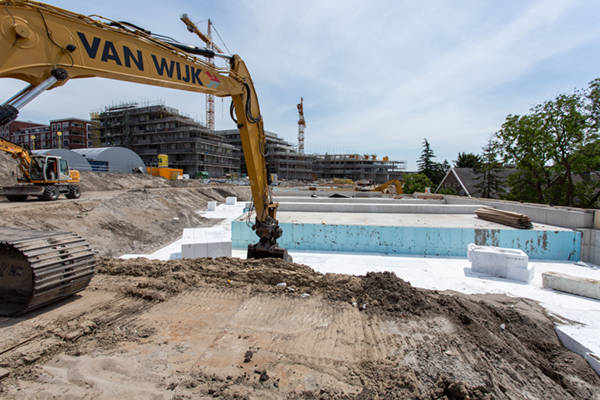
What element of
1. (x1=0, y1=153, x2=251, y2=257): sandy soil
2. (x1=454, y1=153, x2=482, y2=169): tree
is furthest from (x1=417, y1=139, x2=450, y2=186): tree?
(x1=0, y1=153, x2=251, y2=257): sandy soil

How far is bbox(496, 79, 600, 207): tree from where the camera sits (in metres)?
17.2

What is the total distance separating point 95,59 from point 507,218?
45.0 feet

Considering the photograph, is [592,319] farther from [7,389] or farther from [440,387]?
[7,389]

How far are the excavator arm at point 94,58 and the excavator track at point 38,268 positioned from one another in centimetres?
176

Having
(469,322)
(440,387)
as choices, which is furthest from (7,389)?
(469,322)

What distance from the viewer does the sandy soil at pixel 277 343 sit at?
2922 mm

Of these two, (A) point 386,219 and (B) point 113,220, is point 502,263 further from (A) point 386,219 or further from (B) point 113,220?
(B) point 113,220

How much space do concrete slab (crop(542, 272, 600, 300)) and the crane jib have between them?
9176 mm

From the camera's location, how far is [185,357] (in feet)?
10.9

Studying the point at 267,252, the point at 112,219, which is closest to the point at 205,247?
the point at 267,252

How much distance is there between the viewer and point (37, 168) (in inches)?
552

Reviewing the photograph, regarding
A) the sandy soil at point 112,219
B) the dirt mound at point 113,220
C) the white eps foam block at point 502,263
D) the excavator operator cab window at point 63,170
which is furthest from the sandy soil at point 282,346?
the excavator operator cab window at point 63,170

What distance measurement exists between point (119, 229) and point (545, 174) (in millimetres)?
27068

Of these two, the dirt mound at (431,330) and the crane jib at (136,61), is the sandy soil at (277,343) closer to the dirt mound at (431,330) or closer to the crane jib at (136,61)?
the dirt mound at (431,330)
